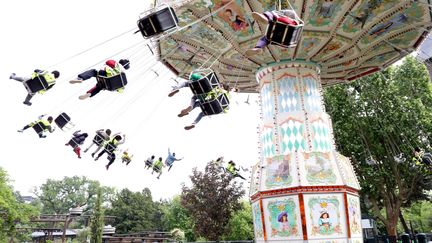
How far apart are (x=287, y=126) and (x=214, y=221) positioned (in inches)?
614

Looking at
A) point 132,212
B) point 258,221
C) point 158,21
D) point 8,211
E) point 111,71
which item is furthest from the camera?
point 132,212

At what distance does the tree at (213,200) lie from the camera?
83.3ft

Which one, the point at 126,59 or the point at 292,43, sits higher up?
the point at 126,59

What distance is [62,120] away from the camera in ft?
34.1

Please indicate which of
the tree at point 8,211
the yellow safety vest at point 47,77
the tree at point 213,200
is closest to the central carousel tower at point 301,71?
the yellow safety vest at point 47,77

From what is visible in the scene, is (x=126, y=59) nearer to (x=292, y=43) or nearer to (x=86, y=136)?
(x=86, y=136)

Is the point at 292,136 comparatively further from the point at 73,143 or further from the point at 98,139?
the point at 73,143

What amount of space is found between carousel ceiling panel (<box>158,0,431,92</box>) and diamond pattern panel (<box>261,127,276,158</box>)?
240cm

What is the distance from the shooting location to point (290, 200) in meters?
10.2

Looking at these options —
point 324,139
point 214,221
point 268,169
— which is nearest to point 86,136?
point 268,169

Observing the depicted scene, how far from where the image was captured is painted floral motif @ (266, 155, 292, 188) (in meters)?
10.5

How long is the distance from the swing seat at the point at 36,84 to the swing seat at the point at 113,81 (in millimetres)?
1290

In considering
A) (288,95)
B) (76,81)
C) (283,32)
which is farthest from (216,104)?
(288,95)

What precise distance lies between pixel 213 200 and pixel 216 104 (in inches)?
706
